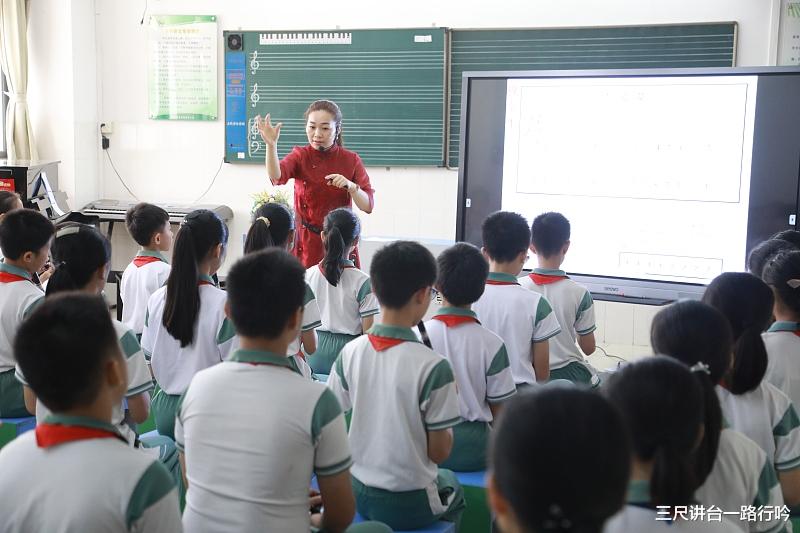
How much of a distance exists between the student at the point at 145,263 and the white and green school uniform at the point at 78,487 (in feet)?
6.32

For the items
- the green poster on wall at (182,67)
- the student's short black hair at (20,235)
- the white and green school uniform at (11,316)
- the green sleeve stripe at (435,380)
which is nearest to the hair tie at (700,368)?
the green sleeve stripe at (435,380)

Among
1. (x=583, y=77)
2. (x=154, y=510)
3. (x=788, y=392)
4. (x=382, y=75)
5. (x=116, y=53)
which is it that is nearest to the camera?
(x=154, y=510)

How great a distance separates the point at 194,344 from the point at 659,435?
5.16 feet

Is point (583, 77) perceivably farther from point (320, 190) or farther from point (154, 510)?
point (154, 510)

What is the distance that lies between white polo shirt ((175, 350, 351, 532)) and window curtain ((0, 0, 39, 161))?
511 cm

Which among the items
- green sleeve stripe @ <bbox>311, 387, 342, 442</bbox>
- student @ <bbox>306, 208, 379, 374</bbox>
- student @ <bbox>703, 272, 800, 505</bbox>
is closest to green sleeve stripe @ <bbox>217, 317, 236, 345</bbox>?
student @ <bbox>306, 208, 379, 374</bbox>

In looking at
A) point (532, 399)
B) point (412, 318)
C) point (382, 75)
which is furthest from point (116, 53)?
point (532, 399)

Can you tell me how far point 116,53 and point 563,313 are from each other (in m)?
4.60

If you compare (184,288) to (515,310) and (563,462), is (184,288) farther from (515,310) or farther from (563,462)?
(563,462)

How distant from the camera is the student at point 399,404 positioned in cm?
186

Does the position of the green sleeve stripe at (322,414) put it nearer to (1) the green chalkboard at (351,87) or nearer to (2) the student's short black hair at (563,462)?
(2) the student's short black hair at (563,462)

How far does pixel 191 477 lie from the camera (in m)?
1.56

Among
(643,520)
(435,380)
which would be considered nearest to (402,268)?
(435,380)

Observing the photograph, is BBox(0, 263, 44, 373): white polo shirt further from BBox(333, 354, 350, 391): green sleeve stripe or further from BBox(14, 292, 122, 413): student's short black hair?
BBox(14, 292, 122, 413): student's short black hair
